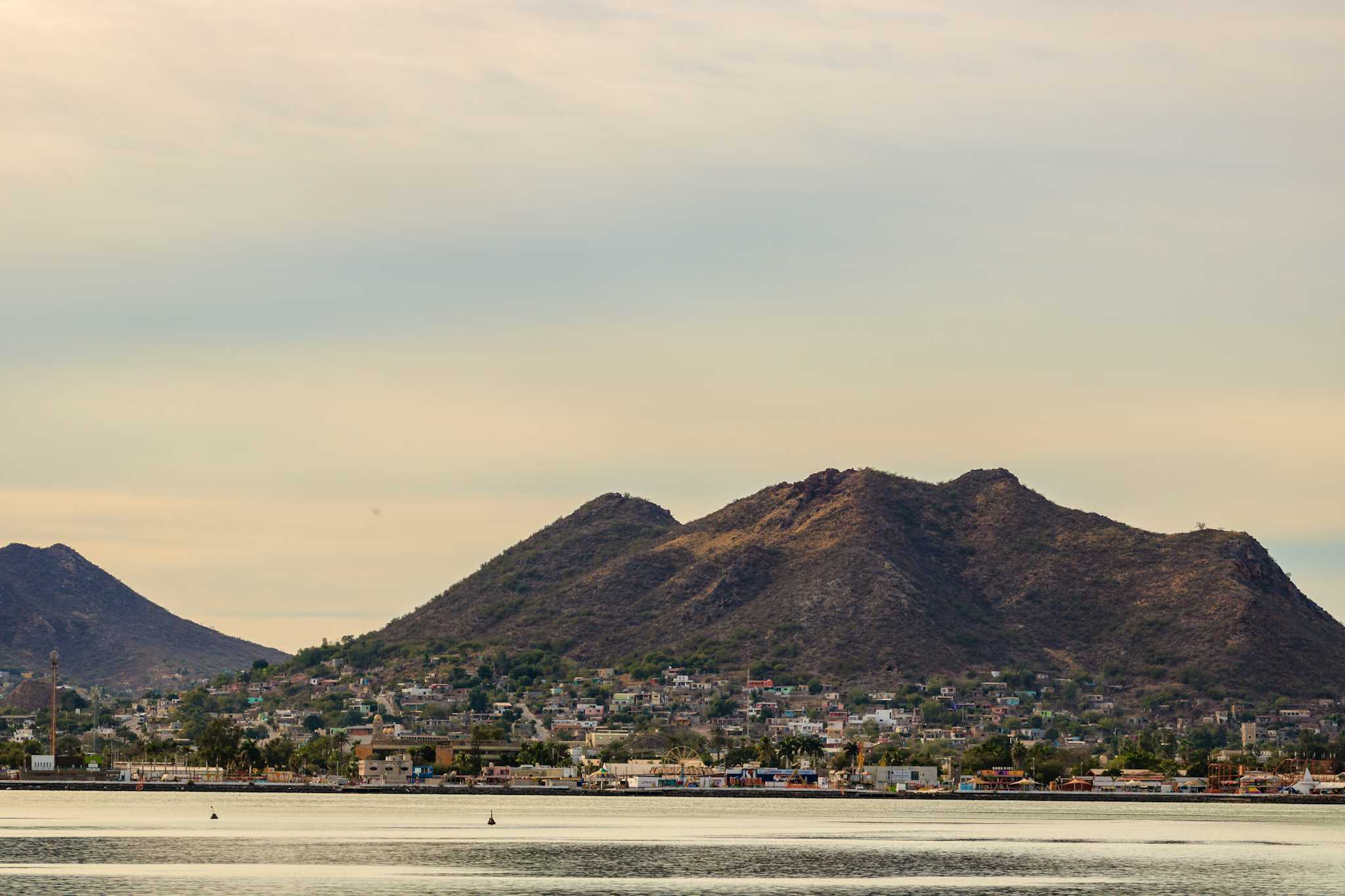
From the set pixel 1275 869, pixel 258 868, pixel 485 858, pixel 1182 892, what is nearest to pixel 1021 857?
pixel 1275 869

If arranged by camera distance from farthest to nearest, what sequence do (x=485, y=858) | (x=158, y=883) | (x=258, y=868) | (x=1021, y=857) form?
(x=1021, y=857) < (x=485, y=858) < (x=258, y=868) < (x=158, y=883)

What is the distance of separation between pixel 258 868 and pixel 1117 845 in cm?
8433

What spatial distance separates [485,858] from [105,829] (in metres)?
55.7

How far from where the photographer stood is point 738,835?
187 metres

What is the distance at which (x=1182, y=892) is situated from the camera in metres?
125

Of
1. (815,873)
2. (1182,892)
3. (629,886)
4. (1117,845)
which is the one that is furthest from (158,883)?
(1117,845)

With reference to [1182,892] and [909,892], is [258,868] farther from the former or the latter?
[1182,892]

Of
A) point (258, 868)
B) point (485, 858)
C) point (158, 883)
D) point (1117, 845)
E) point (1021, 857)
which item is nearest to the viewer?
point (158, 883)

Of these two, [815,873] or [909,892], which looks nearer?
[909,892]

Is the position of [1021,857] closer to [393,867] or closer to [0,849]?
[393,867]

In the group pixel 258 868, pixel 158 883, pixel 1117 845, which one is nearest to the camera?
pixel 158 883

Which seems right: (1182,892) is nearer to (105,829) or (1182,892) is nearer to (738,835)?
(738,835)

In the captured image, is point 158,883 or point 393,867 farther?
point 393,867

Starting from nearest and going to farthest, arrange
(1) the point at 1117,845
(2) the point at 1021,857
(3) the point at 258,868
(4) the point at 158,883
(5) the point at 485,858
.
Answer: (4) the point at 158,883 < (3) the point at 258,868 < (5) the point at 485,858 < (2) the point at 1021,857 < (1) the point at 1117,845
